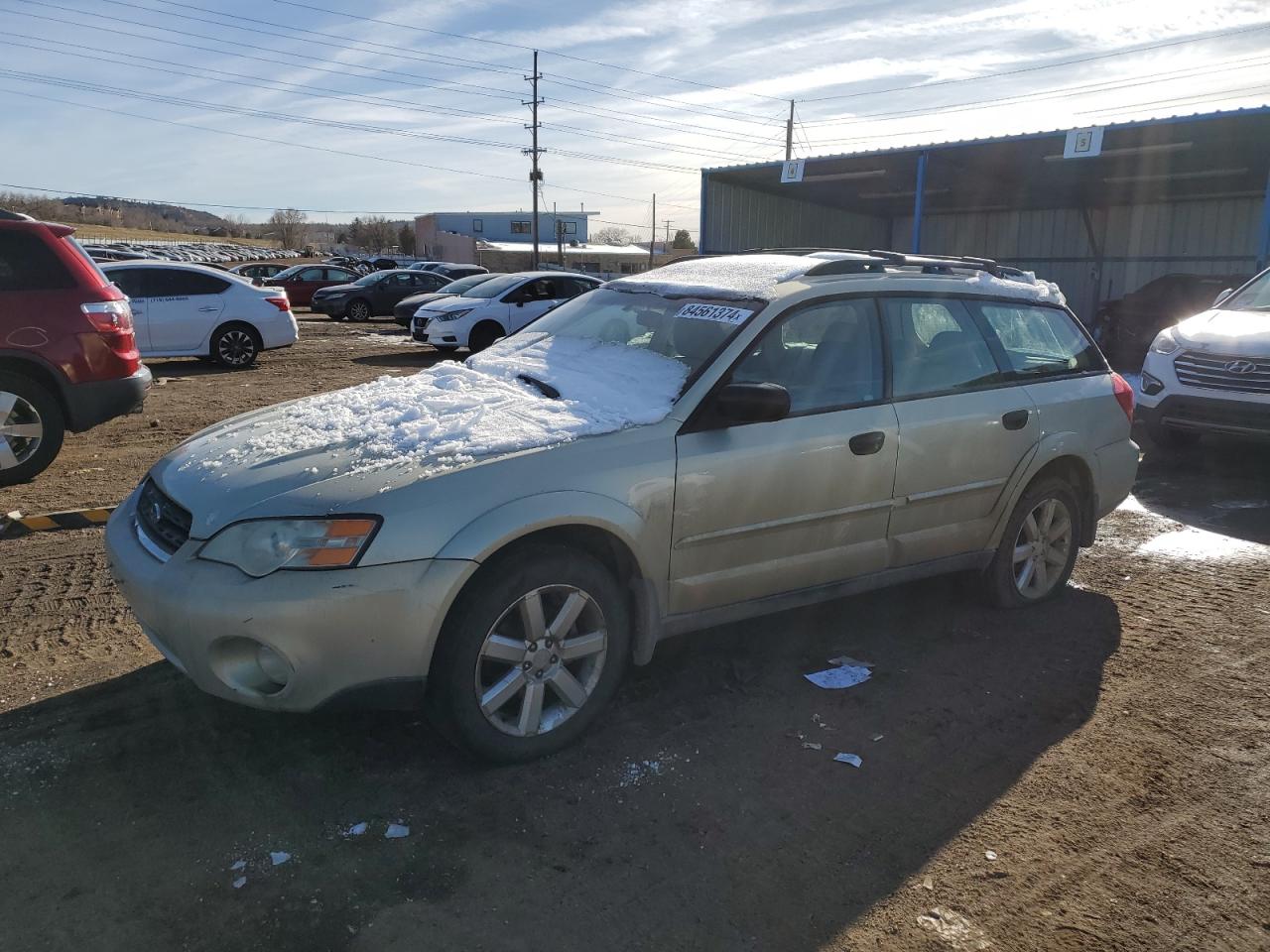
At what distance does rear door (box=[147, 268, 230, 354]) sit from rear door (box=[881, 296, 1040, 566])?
12.2 meters

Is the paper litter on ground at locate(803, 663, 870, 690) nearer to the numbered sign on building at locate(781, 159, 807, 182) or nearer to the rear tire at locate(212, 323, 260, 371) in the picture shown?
the rear tire at locate(212, 323, 260, 371)

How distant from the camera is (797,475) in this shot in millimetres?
3795

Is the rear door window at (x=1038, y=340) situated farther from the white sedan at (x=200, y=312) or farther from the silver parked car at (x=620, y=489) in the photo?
the white sedan at (x=200, y=312)

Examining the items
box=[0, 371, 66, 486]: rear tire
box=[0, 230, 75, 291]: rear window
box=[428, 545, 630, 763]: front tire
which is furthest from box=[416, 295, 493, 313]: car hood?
box=[428, 545, 630, 763]: front tire

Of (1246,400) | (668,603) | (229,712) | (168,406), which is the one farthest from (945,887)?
(168,406)

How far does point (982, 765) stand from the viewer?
3.41 metres

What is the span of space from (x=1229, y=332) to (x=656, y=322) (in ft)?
20.0

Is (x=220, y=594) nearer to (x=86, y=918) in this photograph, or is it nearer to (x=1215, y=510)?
(x=86, y=918)

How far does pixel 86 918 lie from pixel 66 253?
5707 mm

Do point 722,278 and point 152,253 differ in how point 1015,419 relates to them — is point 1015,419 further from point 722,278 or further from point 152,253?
point 152,253

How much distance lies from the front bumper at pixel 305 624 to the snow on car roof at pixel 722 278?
72.6 inches

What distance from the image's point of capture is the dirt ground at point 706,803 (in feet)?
8.47

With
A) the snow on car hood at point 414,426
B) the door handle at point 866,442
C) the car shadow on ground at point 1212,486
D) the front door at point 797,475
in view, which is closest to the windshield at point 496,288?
the car shadow on ground at point 1212,486

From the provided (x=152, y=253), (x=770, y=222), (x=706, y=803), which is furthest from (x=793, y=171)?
(x=152, y=253)
